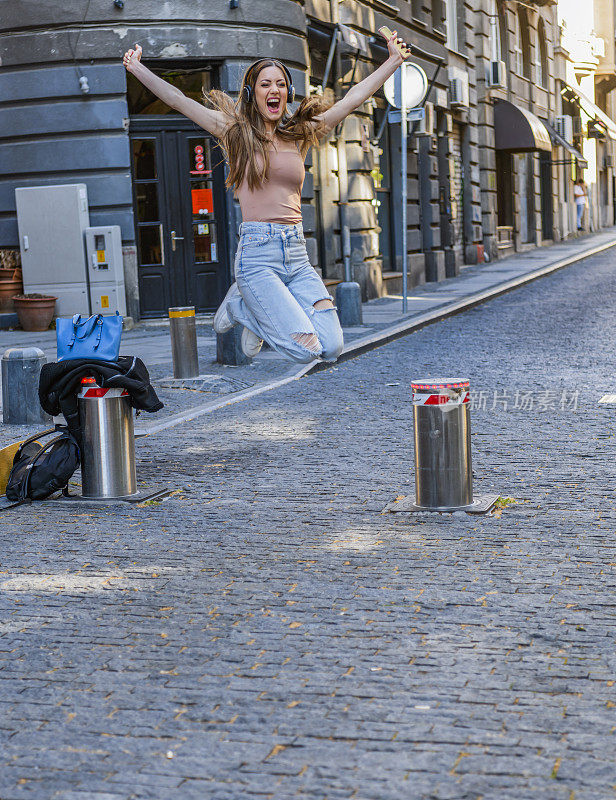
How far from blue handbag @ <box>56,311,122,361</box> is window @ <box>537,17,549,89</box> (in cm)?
3554

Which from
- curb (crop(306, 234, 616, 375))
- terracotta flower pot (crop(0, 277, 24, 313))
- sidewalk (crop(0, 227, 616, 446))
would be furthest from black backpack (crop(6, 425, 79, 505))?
terracotta flower pot (crop(0, 277, 24, 313))

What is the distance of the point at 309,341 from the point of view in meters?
6.13

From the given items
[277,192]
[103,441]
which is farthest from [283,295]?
[103,441]

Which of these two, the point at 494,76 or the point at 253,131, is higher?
the point at 494,76

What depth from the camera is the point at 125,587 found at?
15.4 ft

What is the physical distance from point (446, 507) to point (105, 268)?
36.3ft

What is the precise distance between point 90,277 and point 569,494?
11027 mm

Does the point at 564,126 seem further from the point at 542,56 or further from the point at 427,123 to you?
the point at 427,123

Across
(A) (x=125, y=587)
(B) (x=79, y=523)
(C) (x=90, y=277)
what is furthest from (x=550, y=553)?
(C) (x=90, y=277)

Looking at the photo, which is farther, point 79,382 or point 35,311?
point 35,311

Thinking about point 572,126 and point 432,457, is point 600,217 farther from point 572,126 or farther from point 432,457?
point 432,457

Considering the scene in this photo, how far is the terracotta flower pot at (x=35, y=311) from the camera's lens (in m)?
15.8

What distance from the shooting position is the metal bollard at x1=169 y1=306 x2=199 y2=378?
10.8 meters

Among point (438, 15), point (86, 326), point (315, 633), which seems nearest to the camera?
point (315, 633)
